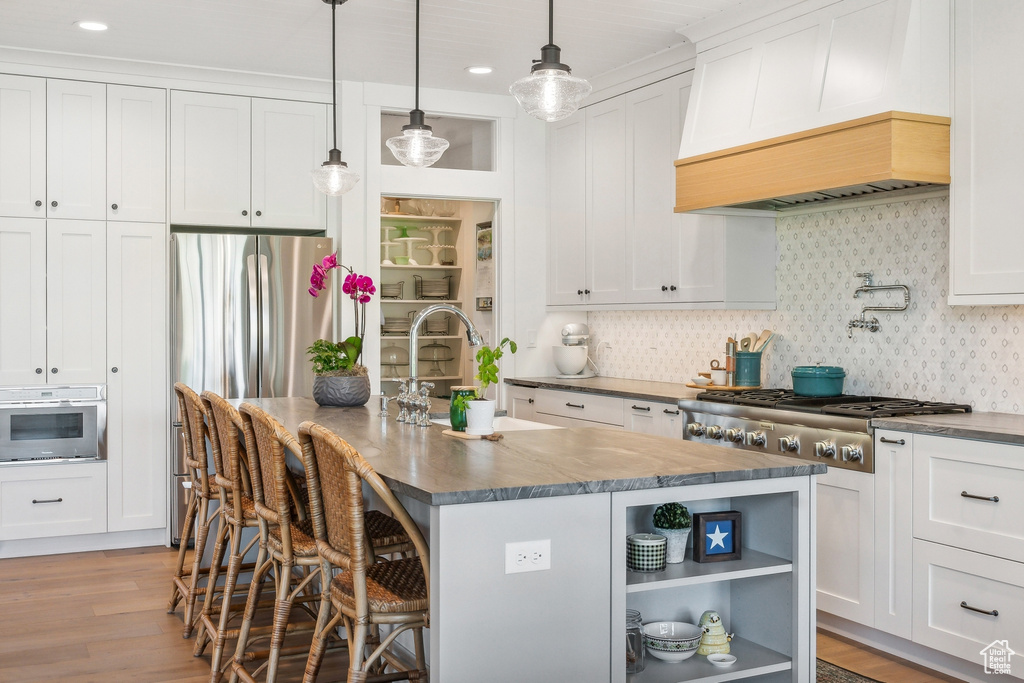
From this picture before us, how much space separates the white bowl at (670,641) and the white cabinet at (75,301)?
13.0 feet

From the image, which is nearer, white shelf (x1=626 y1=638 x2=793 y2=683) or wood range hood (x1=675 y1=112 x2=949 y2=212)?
white shelf (x1=626 y1=638 x2=793 y2=683)

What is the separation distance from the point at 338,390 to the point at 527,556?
83.9 inches

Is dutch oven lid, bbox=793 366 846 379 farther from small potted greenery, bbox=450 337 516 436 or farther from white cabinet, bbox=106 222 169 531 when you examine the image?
white cabinet, bbox=106 222 169 531

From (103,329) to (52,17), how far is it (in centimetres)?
172

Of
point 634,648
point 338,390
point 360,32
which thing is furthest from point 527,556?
point 360,32

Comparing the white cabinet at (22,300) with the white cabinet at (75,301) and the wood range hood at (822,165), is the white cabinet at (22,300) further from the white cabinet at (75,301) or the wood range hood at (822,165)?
the wood range hood at (822,165)

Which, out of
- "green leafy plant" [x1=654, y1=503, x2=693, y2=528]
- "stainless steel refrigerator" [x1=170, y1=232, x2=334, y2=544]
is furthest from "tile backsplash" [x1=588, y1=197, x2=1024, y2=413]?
"stainless steel refrigerator" [x1=170, y1=232, x2=334, y2=544]

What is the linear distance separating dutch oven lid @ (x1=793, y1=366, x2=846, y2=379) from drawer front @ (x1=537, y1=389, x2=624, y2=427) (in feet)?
3.40

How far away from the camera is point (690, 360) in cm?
545

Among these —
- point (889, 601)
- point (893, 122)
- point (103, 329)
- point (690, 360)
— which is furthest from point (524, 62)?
point (889, 601)

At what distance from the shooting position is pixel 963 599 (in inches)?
127

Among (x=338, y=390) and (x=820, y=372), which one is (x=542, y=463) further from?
(x=820, y=372)

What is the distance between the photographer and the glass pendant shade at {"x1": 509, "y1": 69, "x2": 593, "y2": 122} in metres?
2.73

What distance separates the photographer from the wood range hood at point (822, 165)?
3.53m
